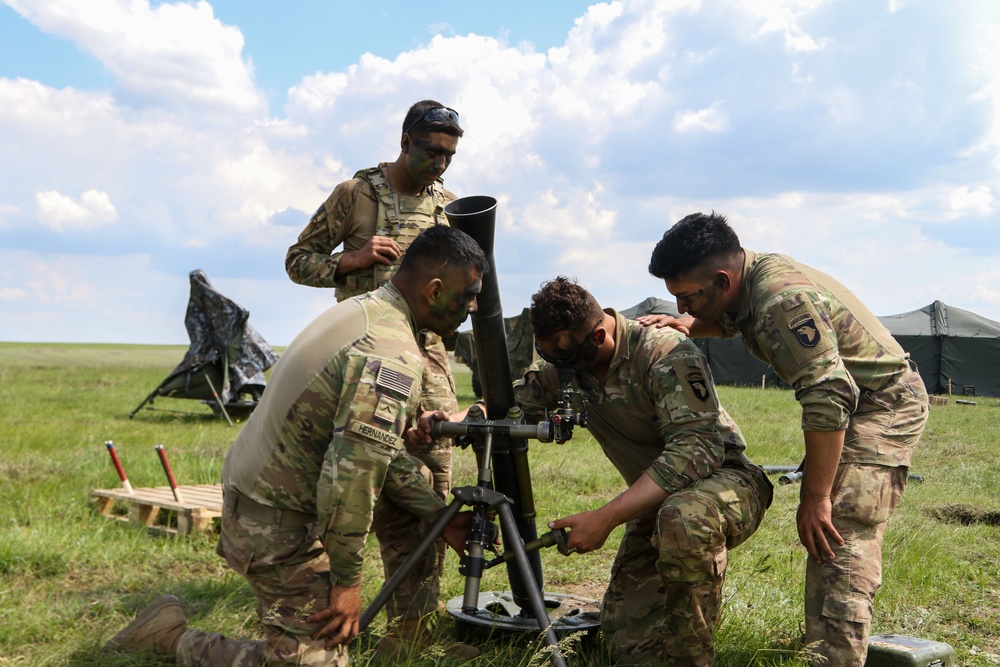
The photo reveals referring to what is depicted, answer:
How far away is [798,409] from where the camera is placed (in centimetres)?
1883

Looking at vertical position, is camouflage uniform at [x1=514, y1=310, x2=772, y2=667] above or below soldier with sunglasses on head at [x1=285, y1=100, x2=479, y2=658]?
below

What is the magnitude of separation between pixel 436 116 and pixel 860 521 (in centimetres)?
312

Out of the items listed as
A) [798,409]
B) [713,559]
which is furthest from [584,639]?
[798,409]

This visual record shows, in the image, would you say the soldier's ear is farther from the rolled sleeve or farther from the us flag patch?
the rolled sleeve

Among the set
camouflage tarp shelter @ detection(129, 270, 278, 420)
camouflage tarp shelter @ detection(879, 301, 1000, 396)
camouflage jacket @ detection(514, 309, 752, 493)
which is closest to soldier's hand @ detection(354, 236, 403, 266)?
camouflage jacket @ detection(514, 309, 752, 493)

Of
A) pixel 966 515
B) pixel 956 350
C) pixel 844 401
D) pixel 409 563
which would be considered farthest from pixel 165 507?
pixel 956 350

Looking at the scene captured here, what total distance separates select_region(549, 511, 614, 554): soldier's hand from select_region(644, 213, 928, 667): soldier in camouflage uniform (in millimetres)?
942

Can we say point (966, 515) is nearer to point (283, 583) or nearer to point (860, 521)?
point (860, 521)

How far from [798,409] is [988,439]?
4.68 m

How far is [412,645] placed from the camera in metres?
4.35

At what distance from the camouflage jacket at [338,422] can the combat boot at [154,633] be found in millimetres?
950

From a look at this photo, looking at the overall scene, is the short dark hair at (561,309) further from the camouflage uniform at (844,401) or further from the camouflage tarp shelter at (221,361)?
the camouflage tarp shelter at (221,361)

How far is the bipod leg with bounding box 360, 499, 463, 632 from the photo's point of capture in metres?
3.91

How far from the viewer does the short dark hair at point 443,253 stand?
146 inches
